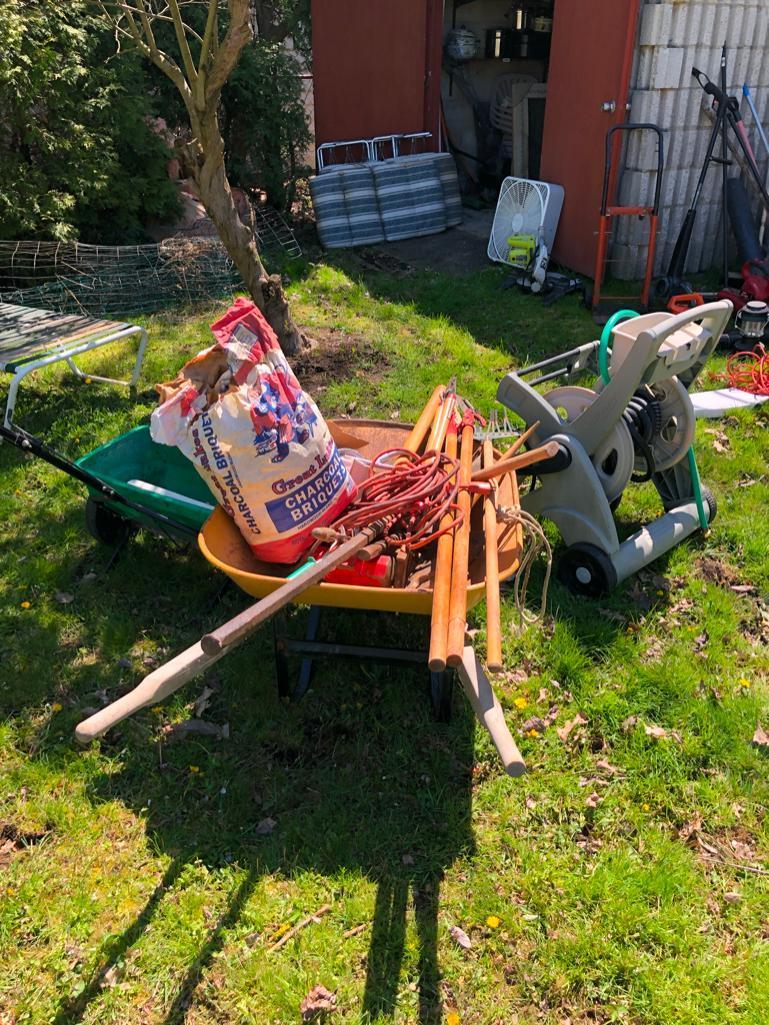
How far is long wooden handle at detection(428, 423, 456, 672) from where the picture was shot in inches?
83.8

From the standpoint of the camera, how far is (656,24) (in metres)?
7.11

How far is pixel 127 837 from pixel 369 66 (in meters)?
10.6

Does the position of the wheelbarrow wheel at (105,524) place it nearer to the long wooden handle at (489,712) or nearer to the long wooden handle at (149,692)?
the long wooden handle at (149,692)

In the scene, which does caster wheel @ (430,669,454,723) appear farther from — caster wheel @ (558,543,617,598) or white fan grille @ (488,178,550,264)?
white fan grille @ (488,178,550,264)

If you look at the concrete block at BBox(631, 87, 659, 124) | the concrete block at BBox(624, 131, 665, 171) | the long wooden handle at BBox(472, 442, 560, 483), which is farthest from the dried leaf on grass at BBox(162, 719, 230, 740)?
the concrete block at BBox(631, 87, 659, 124)

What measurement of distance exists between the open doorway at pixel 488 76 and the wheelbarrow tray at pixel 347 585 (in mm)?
9164

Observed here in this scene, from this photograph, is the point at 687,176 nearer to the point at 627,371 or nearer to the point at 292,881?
the point at 627,371

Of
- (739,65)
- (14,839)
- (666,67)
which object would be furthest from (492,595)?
(739,65)

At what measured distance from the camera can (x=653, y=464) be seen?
3.92 metres

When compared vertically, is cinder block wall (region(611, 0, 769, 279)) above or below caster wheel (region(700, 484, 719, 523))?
above

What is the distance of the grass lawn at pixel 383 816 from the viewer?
2.41m

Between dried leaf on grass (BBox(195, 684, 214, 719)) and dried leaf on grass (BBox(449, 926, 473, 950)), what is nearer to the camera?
dried leaf on grass (BBox(449, 926, 473, 950))

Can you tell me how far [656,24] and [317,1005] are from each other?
8111 mm

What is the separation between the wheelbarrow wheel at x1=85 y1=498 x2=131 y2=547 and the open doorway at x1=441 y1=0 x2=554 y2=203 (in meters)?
8.93
